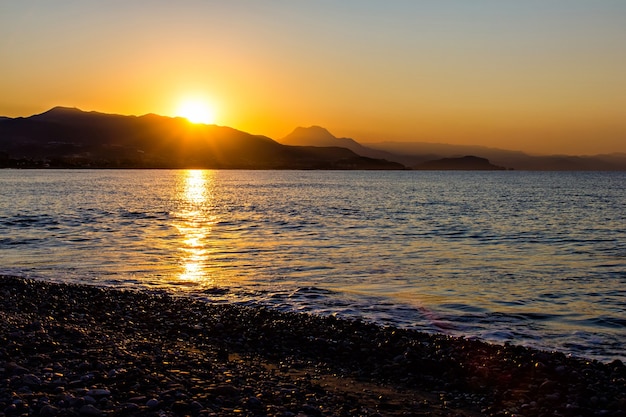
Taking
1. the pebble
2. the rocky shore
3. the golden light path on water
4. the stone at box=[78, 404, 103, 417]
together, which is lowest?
the golden light path on water

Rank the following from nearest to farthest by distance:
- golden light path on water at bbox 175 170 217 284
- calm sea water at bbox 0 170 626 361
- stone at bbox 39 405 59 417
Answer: stone at bbox 39 405 59 417, calm sea water at bbox 0 170 626 361, golden light path on water at bbox 175 170 217 284

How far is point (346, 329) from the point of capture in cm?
1417

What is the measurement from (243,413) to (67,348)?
482 cm

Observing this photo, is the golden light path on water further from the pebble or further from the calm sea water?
the pebble

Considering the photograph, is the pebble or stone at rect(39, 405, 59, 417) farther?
the pebble

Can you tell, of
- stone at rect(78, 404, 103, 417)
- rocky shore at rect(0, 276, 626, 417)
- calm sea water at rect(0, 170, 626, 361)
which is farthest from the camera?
calm sea water at rect(0, 170, 626, 361)

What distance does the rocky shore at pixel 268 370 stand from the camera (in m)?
8.98

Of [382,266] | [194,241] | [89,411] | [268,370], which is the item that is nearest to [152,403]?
[89,411]

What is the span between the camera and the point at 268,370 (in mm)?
11289

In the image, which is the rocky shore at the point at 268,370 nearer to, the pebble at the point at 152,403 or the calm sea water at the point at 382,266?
the pebble at the point at 152,403

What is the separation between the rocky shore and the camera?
8984mm

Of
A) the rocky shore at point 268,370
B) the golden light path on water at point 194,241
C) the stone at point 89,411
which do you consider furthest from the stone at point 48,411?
the golden light path on water at point 194,241

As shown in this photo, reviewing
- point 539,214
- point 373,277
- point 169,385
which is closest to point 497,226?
point 539,214

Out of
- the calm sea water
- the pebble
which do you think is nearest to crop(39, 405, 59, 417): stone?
the pebble
